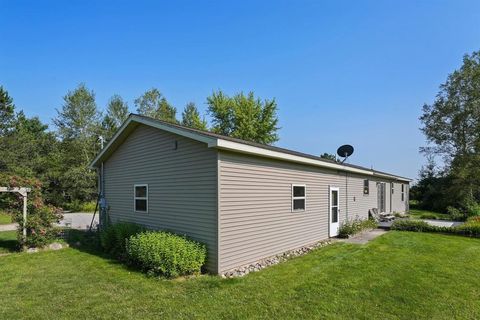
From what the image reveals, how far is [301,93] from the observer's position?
718 inches

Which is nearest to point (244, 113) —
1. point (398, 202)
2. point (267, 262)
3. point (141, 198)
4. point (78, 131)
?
point (78, 131)

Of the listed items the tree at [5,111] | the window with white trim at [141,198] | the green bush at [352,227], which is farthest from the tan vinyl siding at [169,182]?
the tree at [5,111]

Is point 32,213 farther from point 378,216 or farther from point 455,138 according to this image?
point 455,138

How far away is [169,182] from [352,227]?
7674 mm

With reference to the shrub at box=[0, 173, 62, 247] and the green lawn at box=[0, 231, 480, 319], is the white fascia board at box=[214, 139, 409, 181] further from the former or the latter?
the shrub at box=[0, 173, 62, 247]

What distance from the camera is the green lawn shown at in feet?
15.2

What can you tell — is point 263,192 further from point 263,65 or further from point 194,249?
point 263,65

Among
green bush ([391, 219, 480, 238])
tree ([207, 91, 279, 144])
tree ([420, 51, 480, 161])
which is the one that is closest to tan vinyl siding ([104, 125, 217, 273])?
green bush ([391, 219, 480, 238])

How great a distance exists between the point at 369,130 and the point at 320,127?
323 centimetres

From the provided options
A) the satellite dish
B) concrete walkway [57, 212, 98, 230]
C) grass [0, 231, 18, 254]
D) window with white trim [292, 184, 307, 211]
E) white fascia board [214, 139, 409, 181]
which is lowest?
concrete walkway [57, 212, 98, 230]

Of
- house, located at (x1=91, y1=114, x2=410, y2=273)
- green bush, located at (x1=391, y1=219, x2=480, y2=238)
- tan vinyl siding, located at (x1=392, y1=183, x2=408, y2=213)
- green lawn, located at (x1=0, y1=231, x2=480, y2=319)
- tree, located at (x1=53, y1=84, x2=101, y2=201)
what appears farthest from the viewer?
tree, located at (x1=53, y1=84, x2=101, y2=201)

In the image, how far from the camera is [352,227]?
12.1 metres

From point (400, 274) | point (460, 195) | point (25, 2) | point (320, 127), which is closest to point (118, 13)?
point (25, 2)

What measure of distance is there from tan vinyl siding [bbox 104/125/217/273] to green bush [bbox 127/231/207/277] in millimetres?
325
